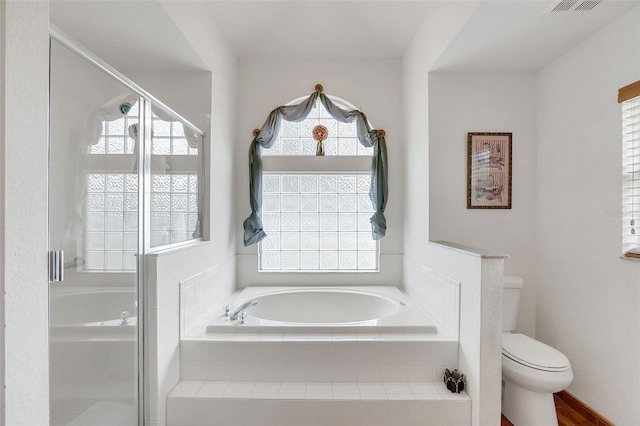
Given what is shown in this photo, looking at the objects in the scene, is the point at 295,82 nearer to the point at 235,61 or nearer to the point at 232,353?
the point at 235,61

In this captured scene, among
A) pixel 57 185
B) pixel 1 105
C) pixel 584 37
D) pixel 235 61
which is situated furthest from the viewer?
pixel 235 61

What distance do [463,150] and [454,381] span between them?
1689mm

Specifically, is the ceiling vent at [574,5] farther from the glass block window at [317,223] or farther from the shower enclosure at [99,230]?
the shower enclosure at [99,230]

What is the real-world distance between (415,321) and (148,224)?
1.75m

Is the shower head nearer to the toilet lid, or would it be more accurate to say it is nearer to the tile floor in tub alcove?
the tile floor in tub alcove

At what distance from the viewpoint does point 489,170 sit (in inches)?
100

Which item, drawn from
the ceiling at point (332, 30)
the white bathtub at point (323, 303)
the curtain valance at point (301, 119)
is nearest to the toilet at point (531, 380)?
the white bathtub at point (323, 303)

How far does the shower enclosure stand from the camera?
1147 mm

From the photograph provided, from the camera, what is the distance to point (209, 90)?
2.40 m

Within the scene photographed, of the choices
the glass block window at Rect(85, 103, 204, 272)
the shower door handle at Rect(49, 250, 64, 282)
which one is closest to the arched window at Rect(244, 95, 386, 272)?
the glass block window at Rect(85, 103, 204, 272)

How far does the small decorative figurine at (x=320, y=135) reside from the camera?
3.07 metres

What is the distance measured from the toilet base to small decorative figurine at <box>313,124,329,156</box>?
235 cm

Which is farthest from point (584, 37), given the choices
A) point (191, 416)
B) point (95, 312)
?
point (191, 416)

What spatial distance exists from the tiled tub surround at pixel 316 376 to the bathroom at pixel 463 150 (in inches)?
10.6
